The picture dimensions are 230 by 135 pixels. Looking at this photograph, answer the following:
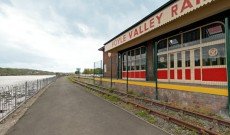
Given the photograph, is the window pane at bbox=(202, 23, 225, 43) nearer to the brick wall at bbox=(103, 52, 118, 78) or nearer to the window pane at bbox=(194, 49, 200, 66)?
the window pane at bbox=(194, 49, 200, 66)

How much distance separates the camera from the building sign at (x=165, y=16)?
753 cm

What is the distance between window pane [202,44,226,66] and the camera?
27.5 feet

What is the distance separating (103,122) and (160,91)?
5086mm

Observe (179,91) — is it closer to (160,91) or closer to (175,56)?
(160,91)

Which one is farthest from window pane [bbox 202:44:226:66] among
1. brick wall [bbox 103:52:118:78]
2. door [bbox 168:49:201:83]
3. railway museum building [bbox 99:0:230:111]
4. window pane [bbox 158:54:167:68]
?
brick wall [bbox 103:52:118:78]

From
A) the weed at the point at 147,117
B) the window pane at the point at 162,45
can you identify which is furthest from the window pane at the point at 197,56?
the weed at the point at 147,117

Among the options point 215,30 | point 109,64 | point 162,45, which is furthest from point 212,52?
point 109,64

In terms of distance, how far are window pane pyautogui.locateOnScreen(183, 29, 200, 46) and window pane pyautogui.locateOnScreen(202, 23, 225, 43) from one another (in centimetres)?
43

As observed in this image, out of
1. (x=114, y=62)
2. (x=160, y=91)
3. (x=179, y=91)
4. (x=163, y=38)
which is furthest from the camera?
(x=114, y=62)

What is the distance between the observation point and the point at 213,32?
8.98 m

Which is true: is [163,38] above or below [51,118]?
above

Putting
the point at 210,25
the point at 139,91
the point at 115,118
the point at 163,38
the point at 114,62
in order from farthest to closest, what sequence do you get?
the point at 114,62 < the point at 163,38 < the point at 139,91 < the point at 210,25 < the point at 115,118

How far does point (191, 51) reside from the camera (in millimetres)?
10312

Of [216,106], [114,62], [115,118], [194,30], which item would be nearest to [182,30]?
[194,30]
